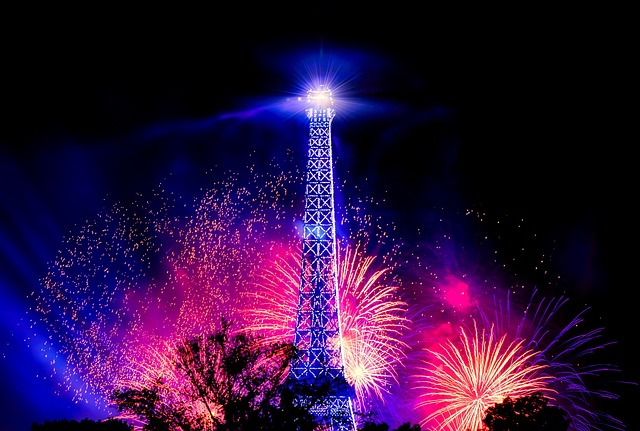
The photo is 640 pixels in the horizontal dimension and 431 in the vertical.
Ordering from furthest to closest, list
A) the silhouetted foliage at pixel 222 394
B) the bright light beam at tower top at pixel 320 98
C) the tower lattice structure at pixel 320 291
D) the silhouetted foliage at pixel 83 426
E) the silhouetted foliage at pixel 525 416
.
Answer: the bright light beam at tower top at pixel 320 98, the silhouetted foliage at pixel 83 426, the tower lattice structure at pixel 320 291, the silhouetted foliage at pixel 525 416, the silhouetted foliage at pixel 222 394

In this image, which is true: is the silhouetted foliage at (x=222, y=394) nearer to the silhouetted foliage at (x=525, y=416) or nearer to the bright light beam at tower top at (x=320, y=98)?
the silhouetted foliage at (x=525, y=416)

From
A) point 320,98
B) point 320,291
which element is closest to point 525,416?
point 320,291

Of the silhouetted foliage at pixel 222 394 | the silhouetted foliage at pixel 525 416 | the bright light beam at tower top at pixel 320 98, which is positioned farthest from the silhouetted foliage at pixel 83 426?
the bright light beam at tower top at pixel 320 98

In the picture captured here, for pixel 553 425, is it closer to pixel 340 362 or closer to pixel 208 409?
pixel 340 362

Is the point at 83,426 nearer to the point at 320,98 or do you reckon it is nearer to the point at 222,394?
the point at 222,394

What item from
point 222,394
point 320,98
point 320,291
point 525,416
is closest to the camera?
point 222,394

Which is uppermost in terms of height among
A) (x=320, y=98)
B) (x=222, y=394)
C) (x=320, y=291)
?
(x=320, y=98)

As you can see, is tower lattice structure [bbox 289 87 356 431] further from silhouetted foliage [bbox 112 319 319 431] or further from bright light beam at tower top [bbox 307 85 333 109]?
silhouetted foliage [bbox 112 319 319 431]

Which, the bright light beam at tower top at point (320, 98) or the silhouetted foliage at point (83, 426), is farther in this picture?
the bright light beam at tower top at point (320, 98)
